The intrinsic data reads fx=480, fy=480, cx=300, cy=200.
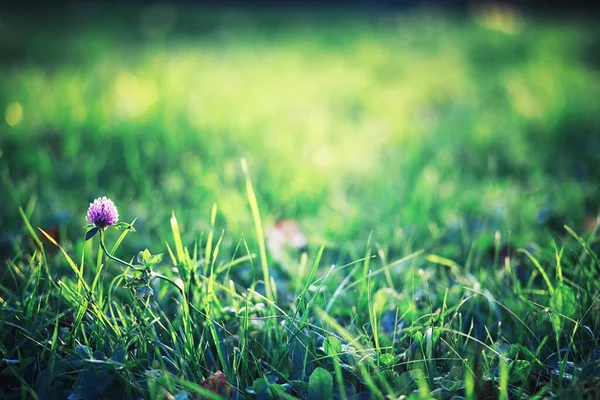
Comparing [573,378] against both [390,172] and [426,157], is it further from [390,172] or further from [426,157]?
[426,157]

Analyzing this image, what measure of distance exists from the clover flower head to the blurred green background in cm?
52

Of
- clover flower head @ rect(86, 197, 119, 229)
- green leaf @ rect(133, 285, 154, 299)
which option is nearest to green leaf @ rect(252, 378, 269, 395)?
green leaf @ rect(133, 285, 154, 299)

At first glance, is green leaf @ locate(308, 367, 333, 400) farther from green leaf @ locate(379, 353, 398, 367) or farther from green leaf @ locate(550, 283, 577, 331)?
green leaf @ locate(550, 283, 577, 331)

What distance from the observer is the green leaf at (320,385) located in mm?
900

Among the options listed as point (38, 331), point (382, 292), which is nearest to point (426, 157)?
point (382, 292)

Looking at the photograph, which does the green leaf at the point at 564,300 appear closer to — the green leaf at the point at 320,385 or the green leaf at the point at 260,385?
the green leaf at the point at 320,385

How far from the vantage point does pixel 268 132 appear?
92.7 inches

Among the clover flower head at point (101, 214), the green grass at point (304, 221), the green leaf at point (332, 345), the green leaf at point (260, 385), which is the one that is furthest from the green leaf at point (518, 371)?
the clover flower head at point (101, 214)

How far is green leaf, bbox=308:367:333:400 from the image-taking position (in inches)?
35.4

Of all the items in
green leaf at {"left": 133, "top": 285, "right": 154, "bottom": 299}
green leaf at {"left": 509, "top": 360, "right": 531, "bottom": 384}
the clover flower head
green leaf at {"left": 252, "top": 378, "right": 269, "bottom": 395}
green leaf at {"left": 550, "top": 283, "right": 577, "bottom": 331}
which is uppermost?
the clover flower head

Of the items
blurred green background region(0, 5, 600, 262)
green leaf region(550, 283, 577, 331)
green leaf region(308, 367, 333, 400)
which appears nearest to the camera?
green leaf region(308, 367, 333, 400)

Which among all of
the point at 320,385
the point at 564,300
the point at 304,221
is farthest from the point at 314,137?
the point at 320,385

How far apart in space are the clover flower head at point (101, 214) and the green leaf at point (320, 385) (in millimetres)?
494

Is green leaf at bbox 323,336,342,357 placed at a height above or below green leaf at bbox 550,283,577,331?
below
